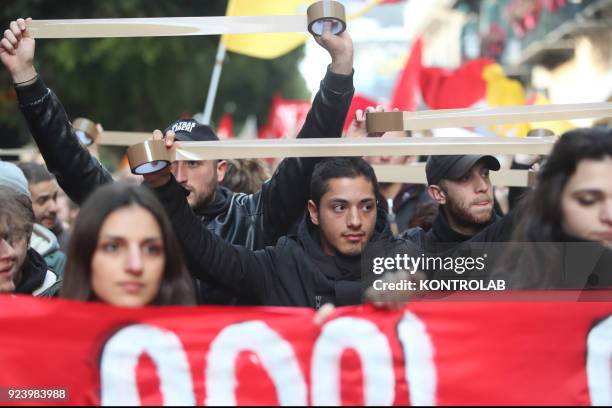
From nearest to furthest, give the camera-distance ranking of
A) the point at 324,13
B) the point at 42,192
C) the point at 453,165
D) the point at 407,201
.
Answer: the point at 324,13 < the point at 453,165 < the point at 42,192 < the point at 407,201

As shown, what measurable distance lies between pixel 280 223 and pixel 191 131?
0.52 meters

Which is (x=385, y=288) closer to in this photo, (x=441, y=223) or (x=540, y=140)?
(x=540, y=140)

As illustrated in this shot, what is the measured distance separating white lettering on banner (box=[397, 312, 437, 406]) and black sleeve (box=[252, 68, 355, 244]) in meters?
1.26

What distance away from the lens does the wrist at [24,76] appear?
3764 mm

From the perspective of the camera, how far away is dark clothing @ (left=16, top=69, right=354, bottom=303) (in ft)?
12.5

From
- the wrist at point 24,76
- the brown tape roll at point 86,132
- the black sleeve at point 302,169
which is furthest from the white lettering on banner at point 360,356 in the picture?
the brown tape roll at point 86,132

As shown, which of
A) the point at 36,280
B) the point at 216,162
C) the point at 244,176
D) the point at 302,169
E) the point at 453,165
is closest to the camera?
the point at 36,280

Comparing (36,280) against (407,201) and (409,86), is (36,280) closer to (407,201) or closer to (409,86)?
(407,201)

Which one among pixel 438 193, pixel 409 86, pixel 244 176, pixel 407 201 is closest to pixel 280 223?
pixel 438 193

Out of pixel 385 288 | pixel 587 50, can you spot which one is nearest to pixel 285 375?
pixel 385 288

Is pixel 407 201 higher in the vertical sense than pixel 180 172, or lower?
higher

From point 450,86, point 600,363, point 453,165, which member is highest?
point 450,86

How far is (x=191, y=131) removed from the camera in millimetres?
4414

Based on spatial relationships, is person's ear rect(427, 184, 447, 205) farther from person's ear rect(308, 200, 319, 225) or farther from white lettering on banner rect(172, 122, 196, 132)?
white lettering on banner rect(172, 122, 196, 132)
